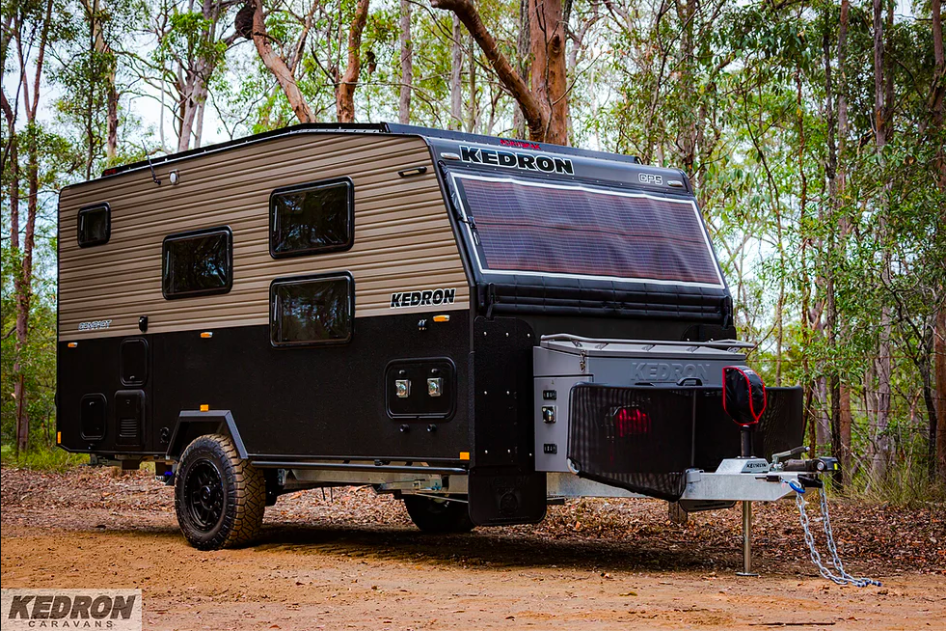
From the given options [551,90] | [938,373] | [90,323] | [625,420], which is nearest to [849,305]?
[938,373]

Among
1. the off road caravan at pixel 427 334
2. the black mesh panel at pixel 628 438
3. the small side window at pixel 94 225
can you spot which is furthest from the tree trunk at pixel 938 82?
the small side window at pixel 94 225

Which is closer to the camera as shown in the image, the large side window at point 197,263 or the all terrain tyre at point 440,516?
the large side window at point 197,263

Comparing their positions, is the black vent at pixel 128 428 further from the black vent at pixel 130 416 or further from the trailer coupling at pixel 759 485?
the trailer coupling at pixel 759 485

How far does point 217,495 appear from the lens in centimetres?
980

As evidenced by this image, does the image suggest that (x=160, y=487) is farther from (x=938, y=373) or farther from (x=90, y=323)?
(x=938, y=373)

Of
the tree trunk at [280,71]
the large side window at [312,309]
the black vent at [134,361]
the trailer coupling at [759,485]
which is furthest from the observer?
the tree trunk at [280,71]

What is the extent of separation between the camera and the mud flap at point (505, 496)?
7938 mm

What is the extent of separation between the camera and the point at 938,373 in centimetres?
1275

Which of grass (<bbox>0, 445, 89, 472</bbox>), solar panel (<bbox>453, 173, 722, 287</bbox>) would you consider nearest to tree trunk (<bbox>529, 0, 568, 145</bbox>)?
solar panel (<bbox>453, 173, 722, 287</bbox>)

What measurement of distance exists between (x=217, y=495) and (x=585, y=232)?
12.4ft

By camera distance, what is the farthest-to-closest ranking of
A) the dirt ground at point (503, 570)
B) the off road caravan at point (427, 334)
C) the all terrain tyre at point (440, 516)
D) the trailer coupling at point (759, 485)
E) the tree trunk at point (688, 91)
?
the tree trunk at point (688, 91)
the all terrain tyre at point (440, 516)
the off road caravan at point (427, 334)
the trailer coupling at point (759, 485)
the dirt ground at point (503, 570)

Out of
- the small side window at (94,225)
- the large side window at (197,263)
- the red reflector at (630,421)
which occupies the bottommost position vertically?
the red reflector at (630,421)

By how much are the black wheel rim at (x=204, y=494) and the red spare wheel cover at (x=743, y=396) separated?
4.32m

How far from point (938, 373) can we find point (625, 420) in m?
6.42
